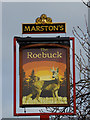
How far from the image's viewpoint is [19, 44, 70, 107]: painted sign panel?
3166 mm

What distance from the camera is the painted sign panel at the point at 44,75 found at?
10.4ft

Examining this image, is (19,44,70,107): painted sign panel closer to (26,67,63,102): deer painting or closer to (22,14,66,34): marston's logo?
(26,67,63,102): deer painting

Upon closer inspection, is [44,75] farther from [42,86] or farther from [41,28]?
[41,28]

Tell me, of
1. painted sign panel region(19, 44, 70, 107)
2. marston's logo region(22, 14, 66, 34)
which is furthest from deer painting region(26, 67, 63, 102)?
marston's logo region(22, 14, 66, 34)

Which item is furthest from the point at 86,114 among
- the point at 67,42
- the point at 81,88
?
the point at 67,42

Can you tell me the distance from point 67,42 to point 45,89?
1.55ft

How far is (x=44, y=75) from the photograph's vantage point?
3174mm

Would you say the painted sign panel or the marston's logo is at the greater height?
the marston's logo

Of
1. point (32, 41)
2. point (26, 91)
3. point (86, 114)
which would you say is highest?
point (32, 41)

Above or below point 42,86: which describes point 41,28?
above

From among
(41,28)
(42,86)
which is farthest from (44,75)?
(41,28)

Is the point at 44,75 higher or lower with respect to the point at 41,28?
lower

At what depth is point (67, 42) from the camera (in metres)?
3.22

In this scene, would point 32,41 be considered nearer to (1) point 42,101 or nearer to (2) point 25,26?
(2) point 25,26
